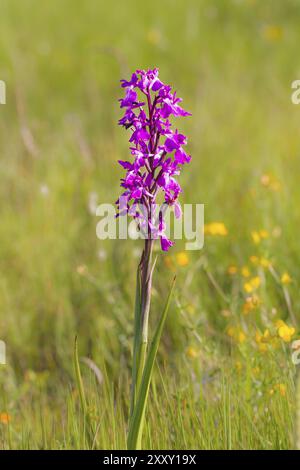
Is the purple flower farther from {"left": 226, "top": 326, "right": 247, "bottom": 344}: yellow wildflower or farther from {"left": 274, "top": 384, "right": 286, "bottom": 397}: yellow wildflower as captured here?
{"left": 226, "top": 326, "right": 247, "bottom": 344}: yellow wildflower

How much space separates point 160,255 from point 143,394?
1748mm

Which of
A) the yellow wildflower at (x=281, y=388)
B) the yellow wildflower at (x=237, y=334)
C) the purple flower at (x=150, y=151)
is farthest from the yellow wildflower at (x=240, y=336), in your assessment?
the purple flower at (x=150, y=151)

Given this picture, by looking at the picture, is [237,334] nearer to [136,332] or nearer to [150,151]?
[136,332]

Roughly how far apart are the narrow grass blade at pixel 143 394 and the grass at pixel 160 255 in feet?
0.65

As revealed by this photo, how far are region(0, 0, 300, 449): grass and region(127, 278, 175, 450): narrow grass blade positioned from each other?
0.65 feet

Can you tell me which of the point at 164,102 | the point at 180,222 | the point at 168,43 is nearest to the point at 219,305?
the point at 180,222

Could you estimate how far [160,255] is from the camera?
118 inches

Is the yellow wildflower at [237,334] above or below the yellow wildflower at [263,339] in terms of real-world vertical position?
above

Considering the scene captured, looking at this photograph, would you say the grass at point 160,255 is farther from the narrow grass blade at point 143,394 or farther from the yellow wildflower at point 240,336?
the narrow grass blade at point 143,394

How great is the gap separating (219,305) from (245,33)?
4090mm

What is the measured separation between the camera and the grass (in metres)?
1.70

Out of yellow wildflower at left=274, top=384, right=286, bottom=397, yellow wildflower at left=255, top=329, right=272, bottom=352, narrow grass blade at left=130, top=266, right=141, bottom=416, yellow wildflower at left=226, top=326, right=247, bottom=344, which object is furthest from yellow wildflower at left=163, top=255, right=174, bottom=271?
narrow grass blade at left=130, top=266, right=141, bottom=416

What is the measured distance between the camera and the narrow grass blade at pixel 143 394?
1.23 m

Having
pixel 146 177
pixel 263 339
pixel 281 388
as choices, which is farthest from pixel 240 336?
pixel 146 177
